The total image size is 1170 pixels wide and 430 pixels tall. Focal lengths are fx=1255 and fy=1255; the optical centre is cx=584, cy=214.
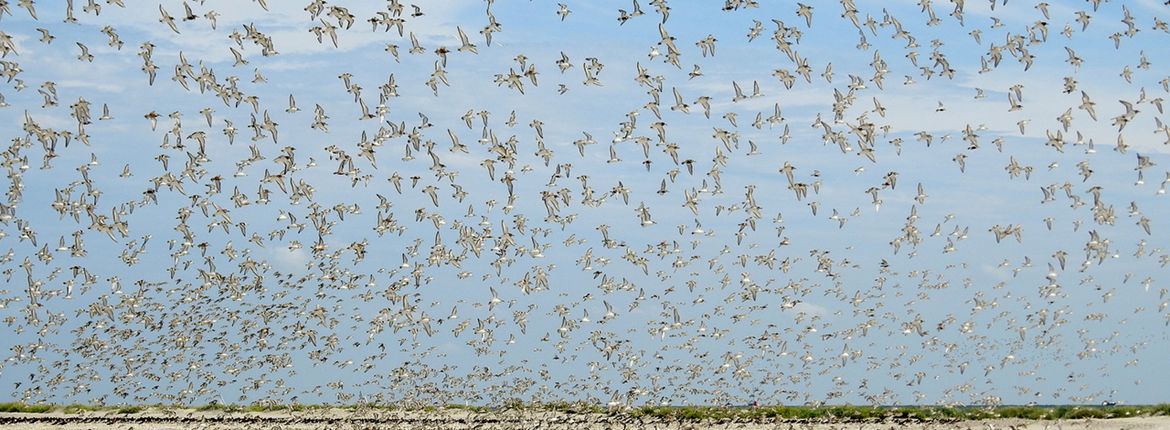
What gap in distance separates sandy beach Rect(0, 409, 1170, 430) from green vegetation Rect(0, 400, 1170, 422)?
665mm

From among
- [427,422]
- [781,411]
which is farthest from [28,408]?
[781,411]

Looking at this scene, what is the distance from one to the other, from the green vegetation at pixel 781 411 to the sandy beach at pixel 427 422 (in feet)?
2.18

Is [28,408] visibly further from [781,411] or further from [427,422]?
[781,411]

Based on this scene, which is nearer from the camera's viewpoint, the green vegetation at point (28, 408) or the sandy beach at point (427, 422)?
the sandy beach at point (427, 422)

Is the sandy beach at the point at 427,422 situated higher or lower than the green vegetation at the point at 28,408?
higher

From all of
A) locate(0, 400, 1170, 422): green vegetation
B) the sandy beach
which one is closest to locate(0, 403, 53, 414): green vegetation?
locate(0, 400, 1170, 422): green vegetation

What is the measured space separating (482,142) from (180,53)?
27.0 feet

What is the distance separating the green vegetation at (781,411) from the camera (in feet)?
136

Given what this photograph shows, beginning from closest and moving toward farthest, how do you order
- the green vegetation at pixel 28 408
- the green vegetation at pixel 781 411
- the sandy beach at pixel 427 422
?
the sandy beach at pixel 427 422
the green vegetation at pixel 781 411
the green vegetation at pixel 28 408

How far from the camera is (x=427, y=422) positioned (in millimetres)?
44562

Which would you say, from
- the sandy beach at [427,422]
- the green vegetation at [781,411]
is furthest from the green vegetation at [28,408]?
the sandy beach at [427,422]

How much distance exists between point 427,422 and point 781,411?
13.4 m

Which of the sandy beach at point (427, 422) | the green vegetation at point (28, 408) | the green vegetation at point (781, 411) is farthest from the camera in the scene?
the green vegetation at point (28, 408)

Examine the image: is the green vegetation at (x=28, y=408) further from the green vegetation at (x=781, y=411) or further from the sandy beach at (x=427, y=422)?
the sandy beach at (x=427, y=422)
